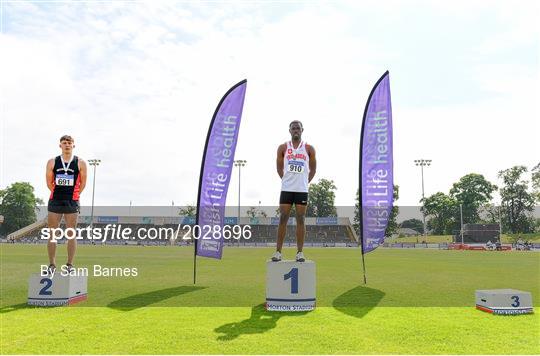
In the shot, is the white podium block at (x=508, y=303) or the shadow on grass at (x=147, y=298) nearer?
the white podium block at (x=508, y=303)

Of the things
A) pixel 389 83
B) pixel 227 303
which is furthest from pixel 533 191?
pixel 227 303

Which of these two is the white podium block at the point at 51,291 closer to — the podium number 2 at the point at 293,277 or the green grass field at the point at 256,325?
the green grass field at the point at 256,325

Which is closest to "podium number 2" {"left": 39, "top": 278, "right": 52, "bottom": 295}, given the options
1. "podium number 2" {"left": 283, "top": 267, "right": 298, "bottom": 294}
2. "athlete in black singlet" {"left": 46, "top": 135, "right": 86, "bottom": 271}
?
"athlete in black singlet" {"left": 46, "top": 135, "right": 86, "bottom": 271}

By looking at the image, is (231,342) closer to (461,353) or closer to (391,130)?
(461,353)

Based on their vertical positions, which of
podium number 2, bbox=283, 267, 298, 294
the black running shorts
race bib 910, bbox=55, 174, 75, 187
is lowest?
podium number 2, bbox=283, 267, 298, 294

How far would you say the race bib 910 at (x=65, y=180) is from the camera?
7801mm

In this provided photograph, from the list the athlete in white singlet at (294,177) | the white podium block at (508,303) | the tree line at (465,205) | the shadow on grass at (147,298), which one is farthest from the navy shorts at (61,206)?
the tree line at (465,205)

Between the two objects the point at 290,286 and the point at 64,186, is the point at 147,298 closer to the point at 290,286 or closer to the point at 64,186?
the point at 64,186

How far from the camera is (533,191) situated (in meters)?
82.9

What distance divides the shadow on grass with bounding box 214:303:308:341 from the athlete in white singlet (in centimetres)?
136

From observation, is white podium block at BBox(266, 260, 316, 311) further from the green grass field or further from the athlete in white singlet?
the athlete in white singlet

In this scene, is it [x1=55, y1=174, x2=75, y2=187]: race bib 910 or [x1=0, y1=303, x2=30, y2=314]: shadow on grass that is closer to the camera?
[x1=0, y1=303, x2=30, y2=314]: shadow on grass

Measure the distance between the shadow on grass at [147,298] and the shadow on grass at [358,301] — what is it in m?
3.37

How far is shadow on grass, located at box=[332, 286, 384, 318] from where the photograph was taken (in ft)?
21.9
